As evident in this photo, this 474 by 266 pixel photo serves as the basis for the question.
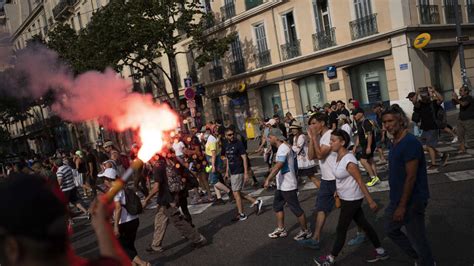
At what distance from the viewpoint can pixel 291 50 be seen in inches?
935

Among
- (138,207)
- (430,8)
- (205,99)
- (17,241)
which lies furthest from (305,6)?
(17,241)

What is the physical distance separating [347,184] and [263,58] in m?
20.9

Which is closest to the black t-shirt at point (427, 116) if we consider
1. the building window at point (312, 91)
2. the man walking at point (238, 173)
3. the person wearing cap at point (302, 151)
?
the person wearing cap at point (302, 151)

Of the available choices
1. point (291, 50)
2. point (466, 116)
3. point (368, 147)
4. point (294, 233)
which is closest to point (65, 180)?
point (294, 233)

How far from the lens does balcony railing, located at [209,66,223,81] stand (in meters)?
28.5

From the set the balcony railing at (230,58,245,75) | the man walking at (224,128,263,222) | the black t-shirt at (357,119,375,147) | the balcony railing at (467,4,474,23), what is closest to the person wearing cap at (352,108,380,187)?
the black t-shirt at (357,119,375,147)

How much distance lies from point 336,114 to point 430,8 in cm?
1043

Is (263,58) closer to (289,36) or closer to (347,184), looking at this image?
(289,36)

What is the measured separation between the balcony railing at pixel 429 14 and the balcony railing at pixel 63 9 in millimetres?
25245

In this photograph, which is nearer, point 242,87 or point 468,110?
point 468,110

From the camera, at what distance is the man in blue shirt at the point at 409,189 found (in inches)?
163

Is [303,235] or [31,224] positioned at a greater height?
[31,224]

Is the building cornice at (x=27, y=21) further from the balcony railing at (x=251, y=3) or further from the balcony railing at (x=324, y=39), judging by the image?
the balcony railing at (x=324, y=39)

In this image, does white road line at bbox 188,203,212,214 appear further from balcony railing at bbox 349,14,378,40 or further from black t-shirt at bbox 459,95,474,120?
balcony railing at bbox 349,14,378,40
